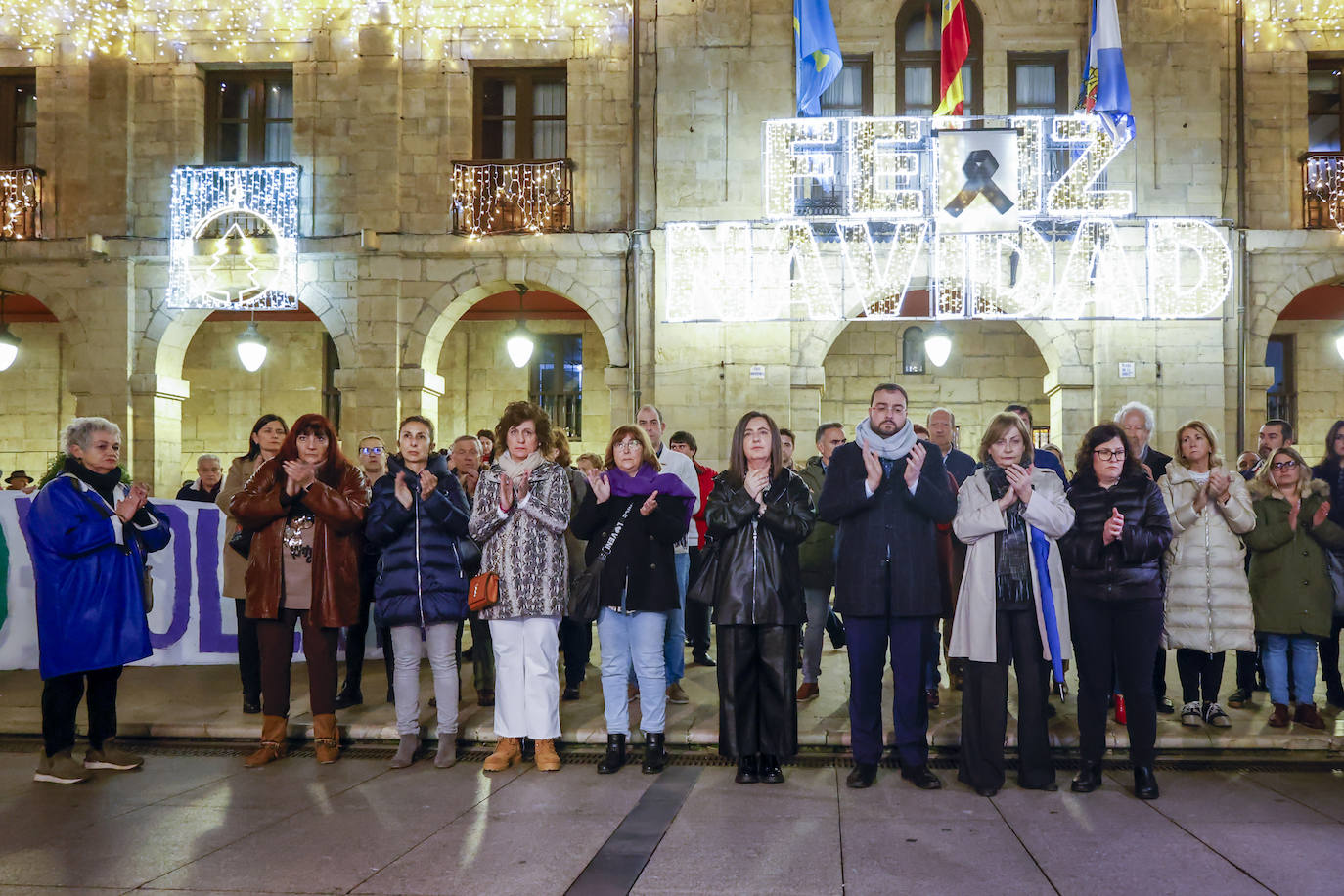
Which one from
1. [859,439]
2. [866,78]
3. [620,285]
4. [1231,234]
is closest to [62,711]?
[859,439]

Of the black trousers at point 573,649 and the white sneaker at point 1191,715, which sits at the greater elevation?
the black trousers at point 573,649

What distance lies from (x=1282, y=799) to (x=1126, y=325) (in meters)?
7.99

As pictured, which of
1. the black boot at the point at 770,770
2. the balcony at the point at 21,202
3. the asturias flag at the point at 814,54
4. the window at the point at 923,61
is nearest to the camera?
the black boot at the point at 770,770

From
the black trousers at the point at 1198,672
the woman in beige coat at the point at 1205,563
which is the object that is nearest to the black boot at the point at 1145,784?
the woman in beige coat at the point at 1205,563

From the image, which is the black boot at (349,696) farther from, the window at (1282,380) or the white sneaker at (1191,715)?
the window at (1282,380)

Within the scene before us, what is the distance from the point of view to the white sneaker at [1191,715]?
606 cm

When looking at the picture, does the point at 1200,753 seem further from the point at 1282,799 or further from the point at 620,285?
the point at 620,285

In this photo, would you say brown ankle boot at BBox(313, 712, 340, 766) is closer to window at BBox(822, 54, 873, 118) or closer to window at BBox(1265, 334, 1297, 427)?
window at BBox(822, 54, 873, 118)

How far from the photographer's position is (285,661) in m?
5.82

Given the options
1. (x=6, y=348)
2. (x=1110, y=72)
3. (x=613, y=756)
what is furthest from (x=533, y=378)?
(x=613, y=756)

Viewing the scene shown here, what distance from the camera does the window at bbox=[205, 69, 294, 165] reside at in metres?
13.4

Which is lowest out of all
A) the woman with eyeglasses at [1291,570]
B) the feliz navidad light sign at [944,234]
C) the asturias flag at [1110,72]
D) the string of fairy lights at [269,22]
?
the woman with eyeglasses at [1291,570]

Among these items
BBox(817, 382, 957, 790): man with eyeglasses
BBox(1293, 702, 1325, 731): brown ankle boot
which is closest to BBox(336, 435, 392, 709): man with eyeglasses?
BBox(817, 382, 957, 790): man with eyeglasses

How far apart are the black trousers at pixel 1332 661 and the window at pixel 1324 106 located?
8.51 metres
